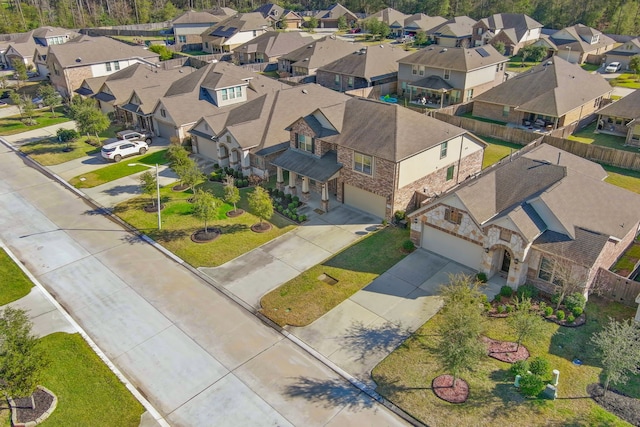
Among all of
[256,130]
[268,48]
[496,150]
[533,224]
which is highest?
[268,48]

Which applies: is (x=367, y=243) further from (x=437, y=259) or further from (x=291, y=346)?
(x=291, y=346)

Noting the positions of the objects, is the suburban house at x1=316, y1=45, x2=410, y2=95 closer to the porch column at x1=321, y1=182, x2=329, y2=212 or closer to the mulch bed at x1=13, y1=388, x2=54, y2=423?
the porch column at x1=321, y1=182, x2=329, y2=212

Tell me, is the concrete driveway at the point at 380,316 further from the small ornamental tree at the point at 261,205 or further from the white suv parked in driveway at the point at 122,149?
the white suv parked in driveway at the point at 122,149

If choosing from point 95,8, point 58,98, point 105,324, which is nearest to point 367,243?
point 105,324

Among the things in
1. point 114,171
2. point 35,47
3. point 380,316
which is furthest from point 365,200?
point 35,47

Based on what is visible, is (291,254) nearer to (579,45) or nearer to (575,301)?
(575,301)

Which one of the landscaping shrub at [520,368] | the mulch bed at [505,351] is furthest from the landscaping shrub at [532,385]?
the mulch bed at [505,351]
